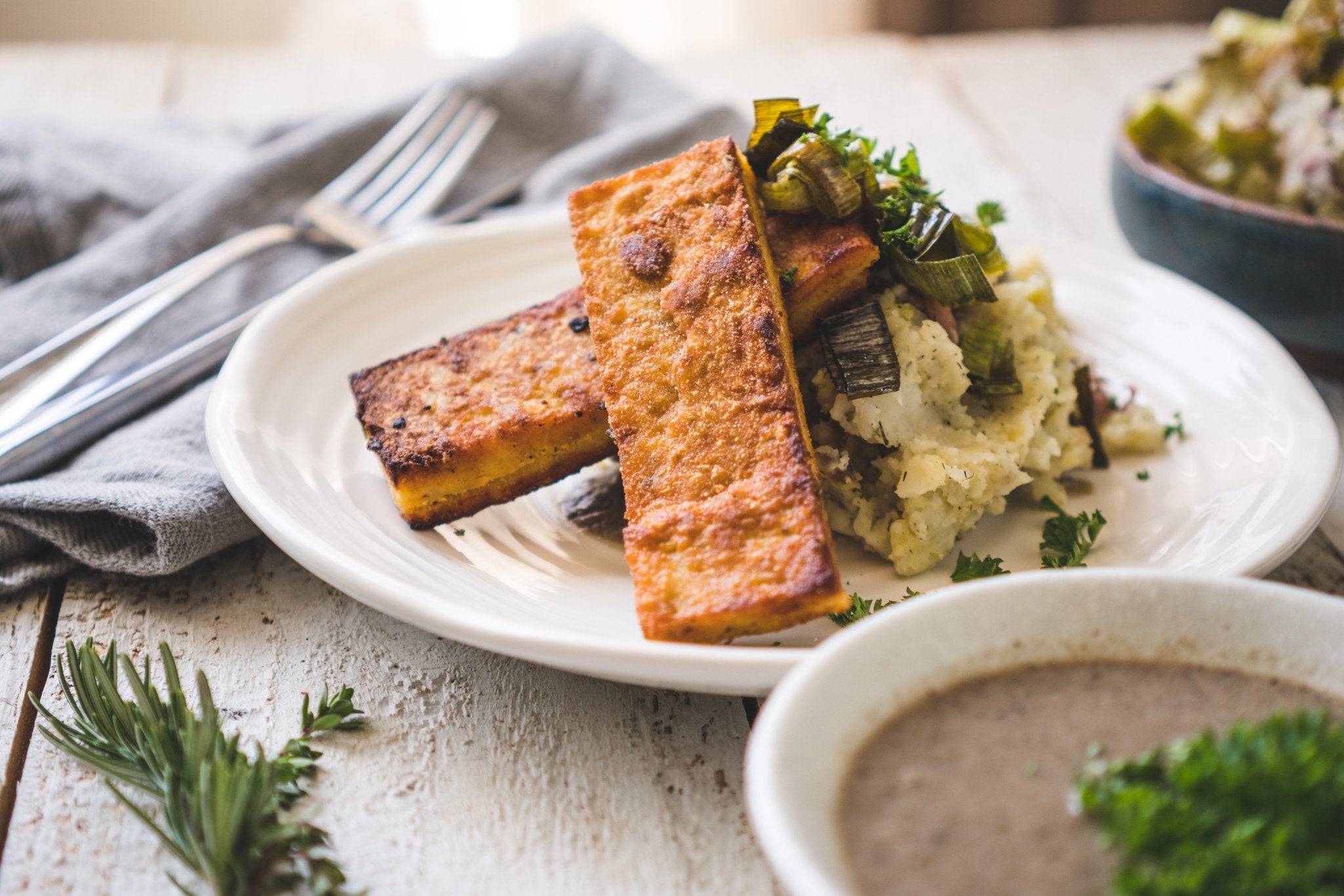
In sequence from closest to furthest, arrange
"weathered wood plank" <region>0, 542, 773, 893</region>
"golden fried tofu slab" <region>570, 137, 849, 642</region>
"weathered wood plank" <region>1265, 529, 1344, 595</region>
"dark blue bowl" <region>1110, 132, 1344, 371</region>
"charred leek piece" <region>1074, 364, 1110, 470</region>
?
"weathered wood plank" <region>0, 542, 773, 893</region>, "golden fried tofu slab" <region>570, 137, 849, 642</region>, "weathered wood plank" <region>1265, 529, 1344, 595</region>, "charred leek piece" <region>1074, 364, 1110, 470</region>, "dark blue bowl" <region>1110, 132, 1344, 371</region>

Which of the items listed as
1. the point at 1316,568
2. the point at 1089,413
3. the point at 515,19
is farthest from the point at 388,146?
the point at 515,19

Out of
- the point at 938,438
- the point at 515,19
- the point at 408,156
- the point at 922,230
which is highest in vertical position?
the point at 922,230

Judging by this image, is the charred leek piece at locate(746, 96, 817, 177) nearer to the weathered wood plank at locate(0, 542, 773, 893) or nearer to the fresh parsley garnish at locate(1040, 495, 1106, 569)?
the fresh parsley garnish at locate(1040, 495, 1106, 569)

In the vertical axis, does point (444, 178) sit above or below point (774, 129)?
below

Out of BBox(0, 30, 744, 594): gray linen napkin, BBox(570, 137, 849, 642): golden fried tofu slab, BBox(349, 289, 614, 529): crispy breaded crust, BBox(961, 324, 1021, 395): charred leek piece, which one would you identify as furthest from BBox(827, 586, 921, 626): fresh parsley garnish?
BBox(0, 30, 744, 594): gray linen napkin

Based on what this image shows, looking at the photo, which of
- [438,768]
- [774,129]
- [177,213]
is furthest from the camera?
[177,213]

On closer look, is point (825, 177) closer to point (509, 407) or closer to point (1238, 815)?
point (509, 407)
